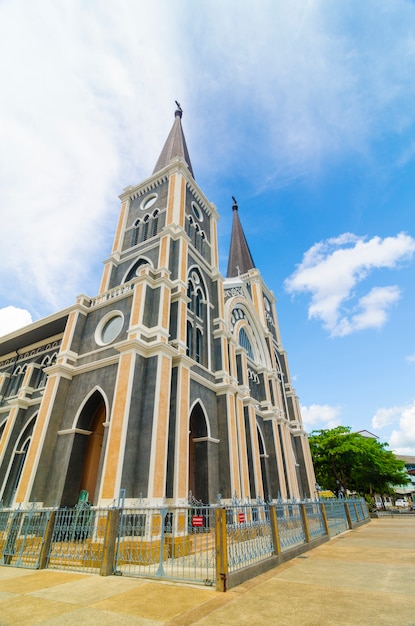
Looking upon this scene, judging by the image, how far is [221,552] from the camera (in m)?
4.51

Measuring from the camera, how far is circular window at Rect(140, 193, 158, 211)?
62.7 feet

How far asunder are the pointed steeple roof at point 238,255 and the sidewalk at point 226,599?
90.9 feet

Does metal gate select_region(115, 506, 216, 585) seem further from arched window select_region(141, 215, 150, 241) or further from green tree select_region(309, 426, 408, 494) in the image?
green tree select_region(309, 426, 408, 494)

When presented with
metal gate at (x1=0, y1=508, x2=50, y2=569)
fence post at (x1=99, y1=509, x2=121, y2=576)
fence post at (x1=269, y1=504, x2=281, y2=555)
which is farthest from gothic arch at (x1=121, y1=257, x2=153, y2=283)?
fence post at (x1=269, y1=504, x2=281, y2=555)

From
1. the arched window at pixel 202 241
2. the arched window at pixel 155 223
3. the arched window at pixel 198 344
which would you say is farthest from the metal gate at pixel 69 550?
the arched window at pixel 202 241

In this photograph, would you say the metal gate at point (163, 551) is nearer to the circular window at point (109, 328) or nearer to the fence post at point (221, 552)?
the fence post at point (221, 552)

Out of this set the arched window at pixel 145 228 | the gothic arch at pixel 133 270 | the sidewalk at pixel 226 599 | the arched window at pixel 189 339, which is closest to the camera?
the sidewalk at pixel 226 599

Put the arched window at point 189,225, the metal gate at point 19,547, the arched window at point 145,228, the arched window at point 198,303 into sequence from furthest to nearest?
the arched window at point 189,225 < the arched window at point 145,228 < the arched window at point 198,303 < the metal gate at point 19,547

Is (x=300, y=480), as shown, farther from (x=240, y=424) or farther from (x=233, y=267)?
(x=233, y=267)

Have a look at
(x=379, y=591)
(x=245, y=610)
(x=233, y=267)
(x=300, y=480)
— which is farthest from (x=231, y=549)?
(x=233, y=267)

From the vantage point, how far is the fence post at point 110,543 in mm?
5539

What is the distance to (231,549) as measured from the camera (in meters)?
5.12

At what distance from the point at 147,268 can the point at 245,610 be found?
11181 millimetres

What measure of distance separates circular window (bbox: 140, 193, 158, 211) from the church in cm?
9
